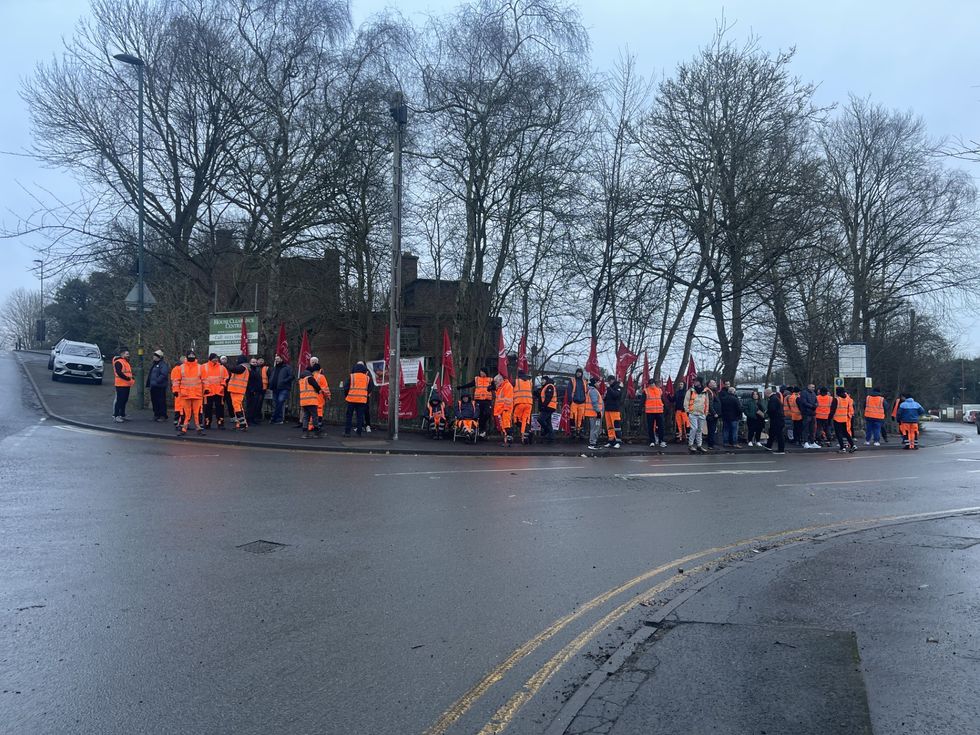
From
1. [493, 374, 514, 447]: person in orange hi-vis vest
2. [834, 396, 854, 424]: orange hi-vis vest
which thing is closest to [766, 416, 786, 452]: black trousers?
[834, 396, 854, 424]: orange hi-vis vest

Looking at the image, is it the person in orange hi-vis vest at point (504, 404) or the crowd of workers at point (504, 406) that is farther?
the person in orange hi-vis vest at point (504, 404)

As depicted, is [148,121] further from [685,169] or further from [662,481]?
[662,481]

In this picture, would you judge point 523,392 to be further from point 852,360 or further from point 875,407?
point 852,360

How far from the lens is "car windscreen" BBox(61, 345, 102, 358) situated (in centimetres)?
3244

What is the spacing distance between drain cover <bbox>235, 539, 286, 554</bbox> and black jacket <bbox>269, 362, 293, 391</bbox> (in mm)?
13138

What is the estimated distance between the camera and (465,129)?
2281 cm

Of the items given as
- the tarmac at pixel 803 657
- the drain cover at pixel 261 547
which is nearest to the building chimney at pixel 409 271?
the drain cover at pixel 261 547

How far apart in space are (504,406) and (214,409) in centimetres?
705

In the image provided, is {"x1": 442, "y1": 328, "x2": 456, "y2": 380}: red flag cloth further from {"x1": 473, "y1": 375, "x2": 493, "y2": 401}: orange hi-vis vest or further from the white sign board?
the white sign board

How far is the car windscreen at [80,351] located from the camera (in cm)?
3244

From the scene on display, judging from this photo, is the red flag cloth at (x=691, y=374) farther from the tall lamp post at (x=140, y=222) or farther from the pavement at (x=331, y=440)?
the tall lamp post at (x=140, y=222)

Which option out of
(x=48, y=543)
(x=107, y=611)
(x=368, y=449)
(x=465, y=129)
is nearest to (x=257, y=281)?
(x=465, y=129)

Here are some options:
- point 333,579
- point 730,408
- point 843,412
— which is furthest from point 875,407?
point 333,579

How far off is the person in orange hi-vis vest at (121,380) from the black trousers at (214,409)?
1.83 metres
